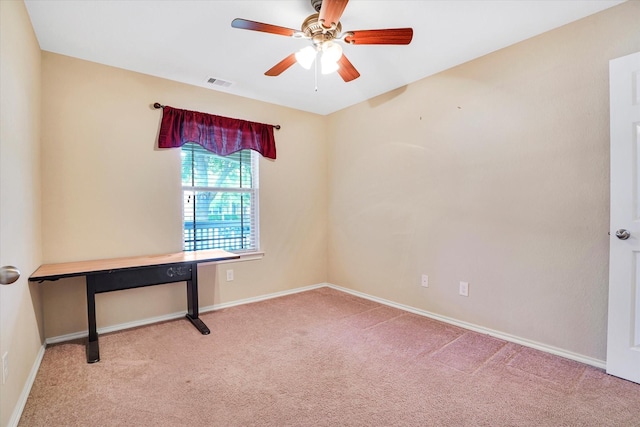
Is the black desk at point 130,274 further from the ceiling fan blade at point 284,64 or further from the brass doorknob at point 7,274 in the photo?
the ceiling fan blade at point 284,64

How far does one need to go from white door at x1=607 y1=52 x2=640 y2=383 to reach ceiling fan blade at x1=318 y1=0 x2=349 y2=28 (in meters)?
1.76

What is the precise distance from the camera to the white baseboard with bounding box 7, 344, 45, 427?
154 cm

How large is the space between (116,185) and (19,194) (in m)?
0.97

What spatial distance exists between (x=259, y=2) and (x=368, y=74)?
134 cm

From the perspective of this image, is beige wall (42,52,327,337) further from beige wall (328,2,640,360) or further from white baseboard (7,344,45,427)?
beige wall (328,2,640,360)

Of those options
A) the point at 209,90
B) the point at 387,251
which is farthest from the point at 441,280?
the point at 209,90

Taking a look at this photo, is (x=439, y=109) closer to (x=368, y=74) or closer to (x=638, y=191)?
(x=368, y=74)

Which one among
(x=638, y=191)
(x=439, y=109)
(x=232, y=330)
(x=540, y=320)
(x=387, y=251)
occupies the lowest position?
(x=232, y=330)

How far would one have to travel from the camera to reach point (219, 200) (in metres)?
3.43

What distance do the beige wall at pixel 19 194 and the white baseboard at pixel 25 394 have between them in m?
0.01

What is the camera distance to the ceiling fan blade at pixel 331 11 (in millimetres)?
1553

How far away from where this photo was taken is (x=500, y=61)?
253 cm

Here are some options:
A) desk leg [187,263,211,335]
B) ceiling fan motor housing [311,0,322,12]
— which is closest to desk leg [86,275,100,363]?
desk leg [187,263,211,335]

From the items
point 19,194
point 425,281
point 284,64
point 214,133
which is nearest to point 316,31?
point 284,64
